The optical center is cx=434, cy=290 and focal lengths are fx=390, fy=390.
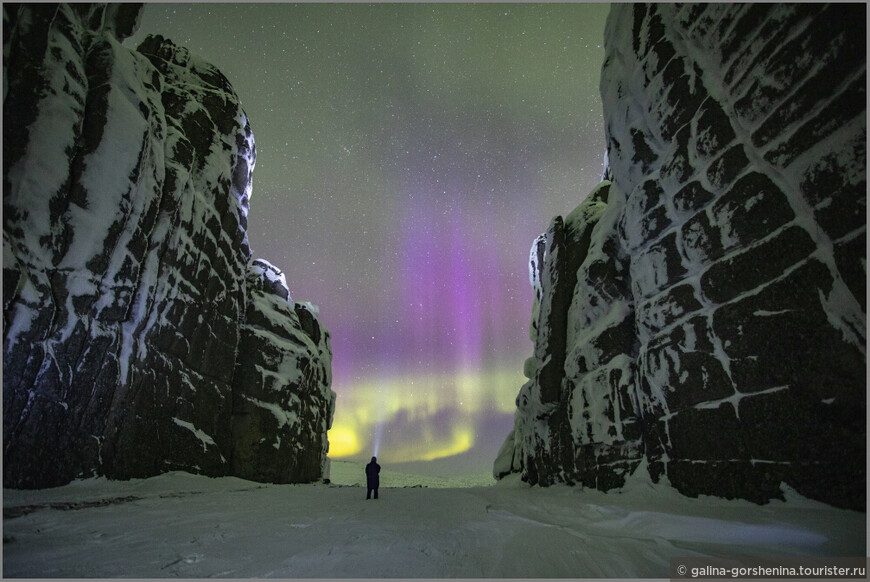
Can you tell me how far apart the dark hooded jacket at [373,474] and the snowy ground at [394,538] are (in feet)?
8.91

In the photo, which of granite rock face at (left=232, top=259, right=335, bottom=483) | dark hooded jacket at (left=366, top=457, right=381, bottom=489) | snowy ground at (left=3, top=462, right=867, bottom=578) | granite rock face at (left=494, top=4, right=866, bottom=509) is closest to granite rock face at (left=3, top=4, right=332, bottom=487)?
granite rock face at (left=232, top=259, right=335, bottom=483)

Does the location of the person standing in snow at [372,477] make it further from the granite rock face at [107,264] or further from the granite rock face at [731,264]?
the granite rock face at [107,264]

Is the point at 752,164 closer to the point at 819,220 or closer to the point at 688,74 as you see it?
the point at 819,220

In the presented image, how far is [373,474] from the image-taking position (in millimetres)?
11398

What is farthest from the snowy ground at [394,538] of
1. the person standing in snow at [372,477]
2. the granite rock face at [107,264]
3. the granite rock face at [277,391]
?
the granite rock face at [277,391]

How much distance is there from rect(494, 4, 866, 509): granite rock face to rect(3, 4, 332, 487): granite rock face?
1500cm

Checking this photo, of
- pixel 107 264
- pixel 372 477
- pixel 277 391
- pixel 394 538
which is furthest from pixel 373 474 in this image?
pixel 277 391

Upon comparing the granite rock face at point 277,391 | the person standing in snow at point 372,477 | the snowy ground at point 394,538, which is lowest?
the snowy ground at point 394,538

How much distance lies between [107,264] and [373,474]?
34.8 feet

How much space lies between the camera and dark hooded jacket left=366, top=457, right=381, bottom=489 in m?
11.3

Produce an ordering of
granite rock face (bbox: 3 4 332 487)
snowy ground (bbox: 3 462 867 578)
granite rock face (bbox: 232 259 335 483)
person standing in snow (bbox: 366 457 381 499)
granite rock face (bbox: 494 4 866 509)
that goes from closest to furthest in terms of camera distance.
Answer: snowy ground (bbox: 3 462 867 578) < granite rock face (bbox: 494 4 866 509) < granite rock face (bbox: 3 4 332 487) < person standing in snow (bbox: 366 457 381 499) < granite rock face (bbox: 232 259 335 483)

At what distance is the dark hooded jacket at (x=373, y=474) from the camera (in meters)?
11.3

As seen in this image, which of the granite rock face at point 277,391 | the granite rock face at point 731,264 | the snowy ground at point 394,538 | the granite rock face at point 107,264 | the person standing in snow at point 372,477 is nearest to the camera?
the snowy ground at point 394,538

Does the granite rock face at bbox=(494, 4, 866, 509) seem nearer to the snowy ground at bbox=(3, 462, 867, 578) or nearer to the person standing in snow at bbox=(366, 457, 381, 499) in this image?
the snowy ground at bbox=(3, 462, 867, 578)
